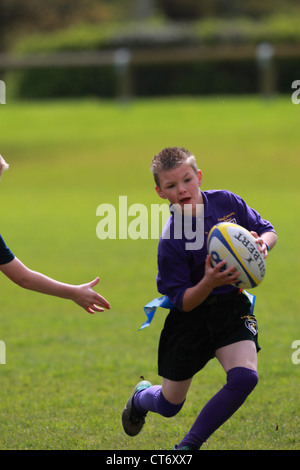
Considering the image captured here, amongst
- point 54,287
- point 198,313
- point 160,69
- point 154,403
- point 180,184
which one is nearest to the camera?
point 180,184

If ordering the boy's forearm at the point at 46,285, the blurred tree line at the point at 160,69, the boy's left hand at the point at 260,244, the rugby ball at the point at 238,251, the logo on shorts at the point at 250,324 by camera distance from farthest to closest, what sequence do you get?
the blurred tree line at the point at 160,69, the boy's forearm at the point at 46,285, the logo on shorts at the point at 250,324, the boy's left hand at the point at 260,244, the rugby ball at the point at 238,251

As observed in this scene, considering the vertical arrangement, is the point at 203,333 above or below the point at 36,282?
below

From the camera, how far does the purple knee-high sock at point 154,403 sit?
190 inches

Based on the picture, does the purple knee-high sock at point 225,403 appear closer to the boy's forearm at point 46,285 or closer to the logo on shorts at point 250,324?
the logo on shorts at point 250,324

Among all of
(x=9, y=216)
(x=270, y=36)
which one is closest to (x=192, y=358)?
(x=9, y=216)

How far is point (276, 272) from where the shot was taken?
10539 millimetres

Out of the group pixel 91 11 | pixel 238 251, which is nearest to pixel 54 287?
pixel 238 251

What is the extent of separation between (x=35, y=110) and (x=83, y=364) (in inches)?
779

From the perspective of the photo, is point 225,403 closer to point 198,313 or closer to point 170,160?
point 198,313

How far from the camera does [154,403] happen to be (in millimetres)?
4930

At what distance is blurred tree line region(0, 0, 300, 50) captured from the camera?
4438 centimetres

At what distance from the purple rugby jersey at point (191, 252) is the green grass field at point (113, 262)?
1.04m

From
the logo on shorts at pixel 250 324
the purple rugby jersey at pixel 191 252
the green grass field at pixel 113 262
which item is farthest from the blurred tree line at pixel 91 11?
the logo on shorts at pixel 250 324

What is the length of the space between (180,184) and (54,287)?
914 millimetres
